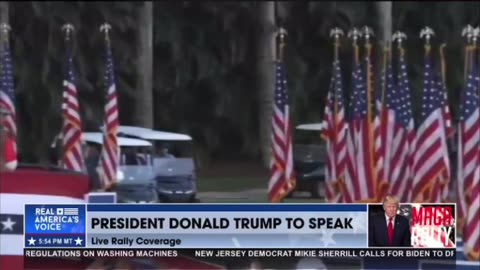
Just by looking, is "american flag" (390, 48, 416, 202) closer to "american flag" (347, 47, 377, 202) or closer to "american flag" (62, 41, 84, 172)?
"american flag" (347, 47, 377, 202)

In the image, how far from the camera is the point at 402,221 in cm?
689

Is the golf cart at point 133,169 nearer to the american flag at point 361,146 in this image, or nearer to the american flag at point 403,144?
the american flag at point 361,146

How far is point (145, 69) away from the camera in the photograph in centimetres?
2419

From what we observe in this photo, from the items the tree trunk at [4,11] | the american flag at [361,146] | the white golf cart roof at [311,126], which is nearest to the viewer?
the american flag at [361,146]

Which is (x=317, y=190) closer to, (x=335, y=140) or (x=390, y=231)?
(x=335, y=140)

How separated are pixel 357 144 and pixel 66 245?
35.5 feet

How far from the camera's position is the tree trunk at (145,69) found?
76.8 ft

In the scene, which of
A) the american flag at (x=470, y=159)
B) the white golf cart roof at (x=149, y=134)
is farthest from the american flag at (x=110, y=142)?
the american flag at (x=470, y=159)

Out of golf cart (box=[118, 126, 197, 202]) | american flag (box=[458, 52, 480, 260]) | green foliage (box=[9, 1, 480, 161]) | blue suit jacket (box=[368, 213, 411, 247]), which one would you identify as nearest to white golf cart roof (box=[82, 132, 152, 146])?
golf cart (box=[118, 126, 197, 202])

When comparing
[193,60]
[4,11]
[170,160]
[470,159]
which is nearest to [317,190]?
[470,159]

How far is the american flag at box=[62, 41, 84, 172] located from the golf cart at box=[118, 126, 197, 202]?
5.31ft

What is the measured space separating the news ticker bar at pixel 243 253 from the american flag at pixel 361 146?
9.73 meters

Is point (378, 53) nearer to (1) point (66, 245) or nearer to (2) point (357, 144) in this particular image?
(2) point (357, 144)

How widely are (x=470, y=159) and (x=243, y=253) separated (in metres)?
9.06
